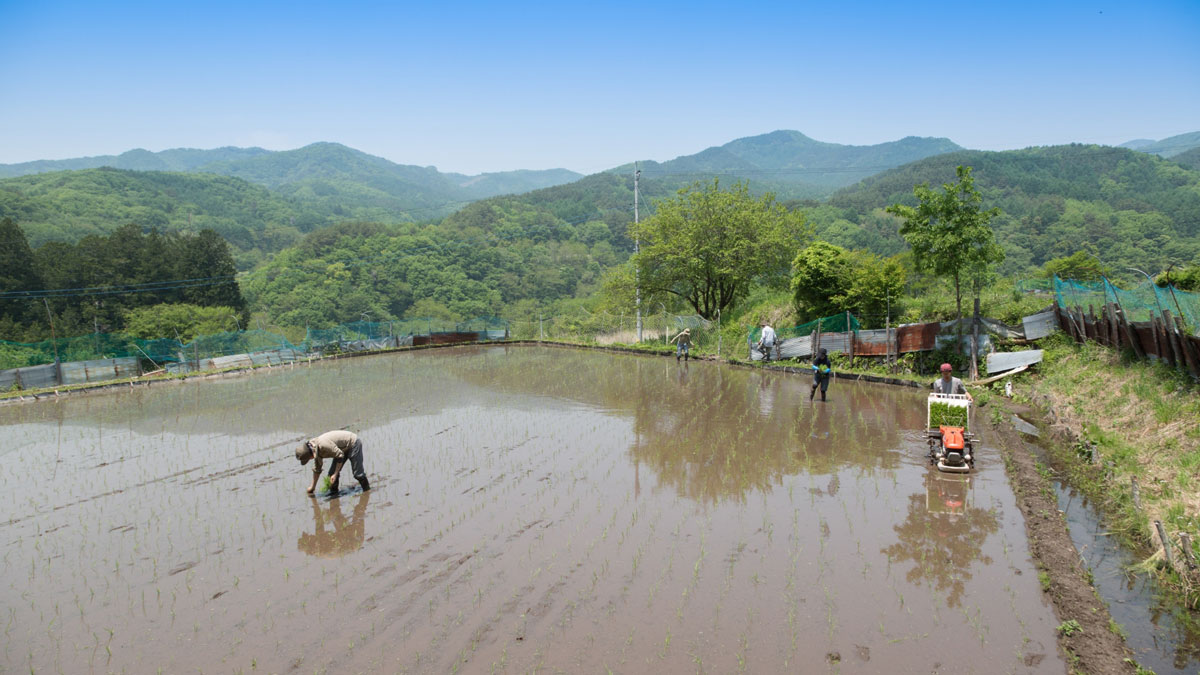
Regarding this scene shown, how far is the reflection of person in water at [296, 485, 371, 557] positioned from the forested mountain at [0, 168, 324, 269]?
8055cm

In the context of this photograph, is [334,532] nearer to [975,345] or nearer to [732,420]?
[732,420]

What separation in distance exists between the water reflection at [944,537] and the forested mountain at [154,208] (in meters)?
86.0

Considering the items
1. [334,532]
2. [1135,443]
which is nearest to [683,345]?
Answer: [1135,443]

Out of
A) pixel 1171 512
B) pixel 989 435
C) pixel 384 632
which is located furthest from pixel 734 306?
pixel 384 632

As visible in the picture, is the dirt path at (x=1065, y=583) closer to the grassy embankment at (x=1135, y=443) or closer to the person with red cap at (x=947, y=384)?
the grassy embankment at (x=1135, y=443)

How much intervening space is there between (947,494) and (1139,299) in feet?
27.9

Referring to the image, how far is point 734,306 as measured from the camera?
106 ft

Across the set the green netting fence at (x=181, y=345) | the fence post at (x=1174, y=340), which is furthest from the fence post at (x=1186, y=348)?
the green netting fence at (x=181, y=345)

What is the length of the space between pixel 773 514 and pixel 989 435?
6029 mm

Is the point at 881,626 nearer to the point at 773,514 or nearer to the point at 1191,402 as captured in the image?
the point at 773,514

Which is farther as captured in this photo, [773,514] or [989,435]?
[989,435]

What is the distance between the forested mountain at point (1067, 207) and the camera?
59938 millimetres

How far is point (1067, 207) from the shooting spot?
74.6m

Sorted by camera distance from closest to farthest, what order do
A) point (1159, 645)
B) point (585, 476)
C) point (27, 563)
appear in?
1. point (1159, 645)
2. point (27, 563)
3. point (585, 476)
